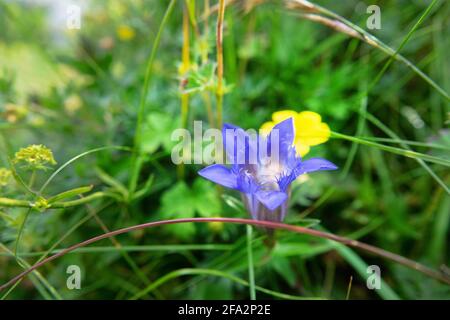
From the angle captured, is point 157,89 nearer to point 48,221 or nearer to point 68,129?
point 68,129

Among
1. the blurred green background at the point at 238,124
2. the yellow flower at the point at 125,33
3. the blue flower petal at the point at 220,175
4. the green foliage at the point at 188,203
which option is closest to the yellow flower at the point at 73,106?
the blurred green background at the point at 238,124

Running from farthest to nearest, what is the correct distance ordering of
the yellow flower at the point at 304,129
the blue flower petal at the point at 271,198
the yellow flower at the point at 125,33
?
the yellow flower at the point at 125,33
the yellow flower at the point at 304,129
the blue flower petal at the point at 271,198

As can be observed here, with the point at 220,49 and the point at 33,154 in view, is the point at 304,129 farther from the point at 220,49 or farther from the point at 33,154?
the point at 33,154

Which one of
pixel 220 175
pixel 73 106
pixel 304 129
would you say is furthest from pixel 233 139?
pixel 73 106

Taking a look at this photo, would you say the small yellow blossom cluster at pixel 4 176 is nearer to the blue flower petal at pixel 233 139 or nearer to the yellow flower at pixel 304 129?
the blue flower petal at pixel 233 139

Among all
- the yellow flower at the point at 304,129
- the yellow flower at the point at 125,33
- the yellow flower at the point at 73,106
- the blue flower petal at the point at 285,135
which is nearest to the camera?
the blue flower petal at the point at 285,135
